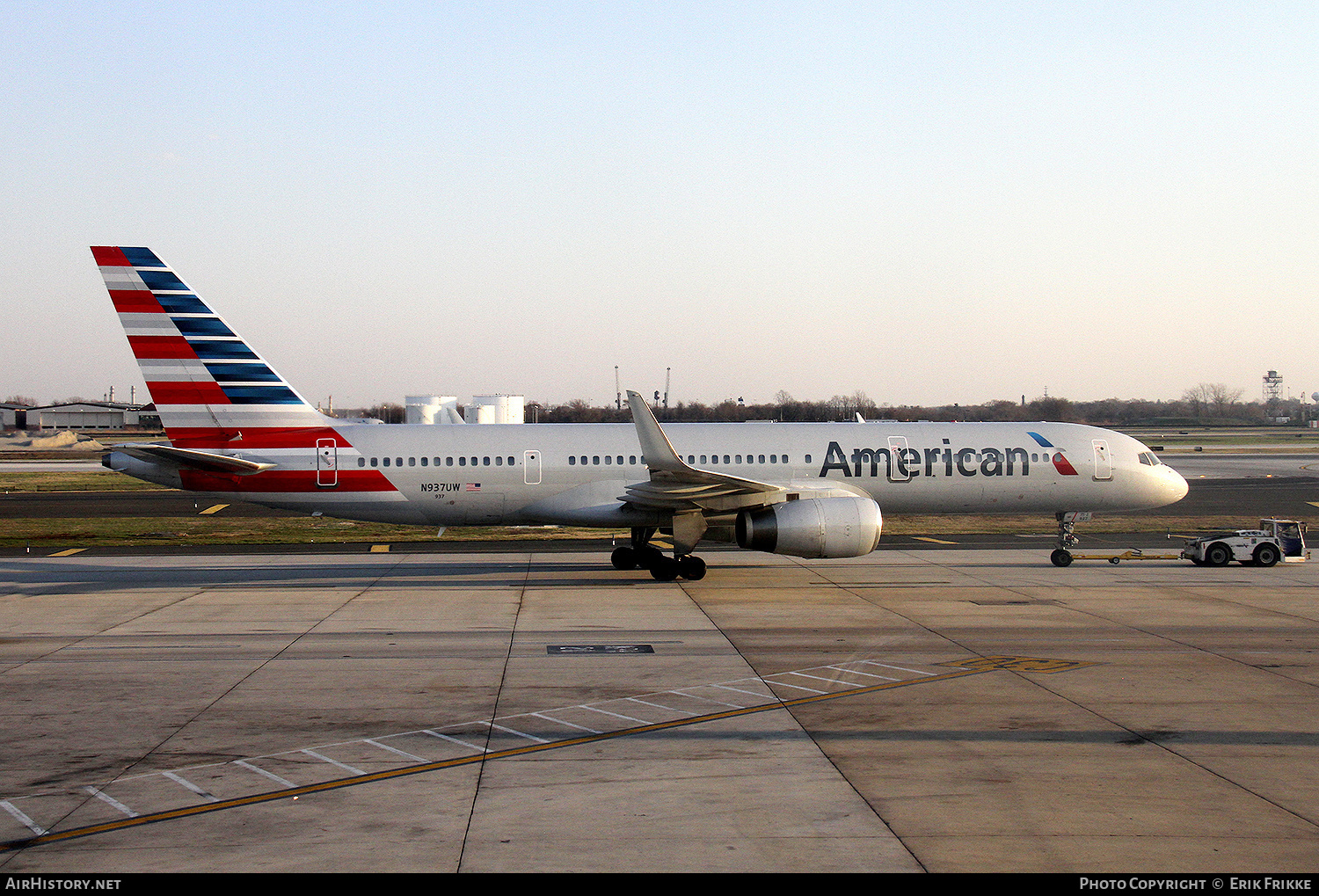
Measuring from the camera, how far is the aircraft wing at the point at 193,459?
24.0 metres

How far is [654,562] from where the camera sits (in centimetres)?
2586

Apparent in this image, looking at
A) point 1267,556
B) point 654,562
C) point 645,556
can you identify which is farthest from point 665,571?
point 1267,556

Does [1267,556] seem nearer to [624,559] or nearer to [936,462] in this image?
[936,462]

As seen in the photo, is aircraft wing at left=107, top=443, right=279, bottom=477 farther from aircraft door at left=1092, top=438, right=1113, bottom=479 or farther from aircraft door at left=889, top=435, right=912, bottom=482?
aircraft door at left=1092, top=438, right=1113, bottom=479

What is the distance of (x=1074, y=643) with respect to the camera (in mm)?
17703

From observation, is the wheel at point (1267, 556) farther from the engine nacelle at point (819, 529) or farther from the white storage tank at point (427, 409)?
the white storage tank at point (427, 409)

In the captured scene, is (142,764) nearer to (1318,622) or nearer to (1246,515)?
(1318,622)

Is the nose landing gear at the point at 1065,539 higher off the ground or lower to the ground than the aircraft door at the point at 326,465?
lower

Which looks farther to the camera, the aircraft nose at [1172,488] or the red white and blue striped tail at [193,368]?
the aircraft nose at [1172,488]

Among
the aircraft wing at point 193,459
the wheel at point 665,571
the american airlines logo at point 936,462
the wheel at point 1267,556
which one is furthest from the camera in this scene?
the wheel at point 1267,556

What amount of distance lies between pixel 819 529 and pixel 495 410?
58.4 meters

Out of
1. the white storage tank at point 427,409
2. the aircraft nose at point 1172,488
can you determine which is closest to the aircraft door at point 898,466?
the aircraft nose at point 1172,488

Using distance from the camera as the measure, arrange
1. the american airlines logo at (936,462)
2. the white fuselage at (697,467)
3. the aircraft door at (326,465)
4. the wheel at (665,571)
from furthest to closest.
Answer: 1. the american airlines logo at (936,462)
2. the white fuselage at (697,467)
3. the aircraft door at (326,465)
4. the wheel at (665,571)

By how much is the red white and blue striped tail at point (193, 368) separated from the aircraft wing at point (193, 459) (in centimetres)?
77
